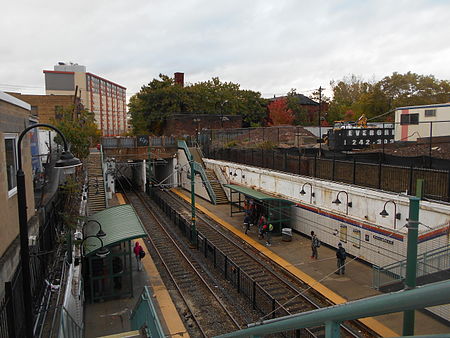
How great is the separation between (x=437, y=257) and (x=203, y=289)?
29.6ft

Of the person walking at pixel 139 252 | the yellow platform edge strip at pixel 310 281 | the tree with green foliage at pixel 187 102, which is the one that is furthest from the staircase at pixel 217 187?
the tree with green foliage at pixel 187 102

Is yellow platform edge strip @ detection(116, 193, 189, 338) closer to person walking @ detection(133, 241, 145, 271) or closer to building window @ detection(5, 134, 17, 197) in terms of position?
person walking @ detection(133, 241, 145, 271)

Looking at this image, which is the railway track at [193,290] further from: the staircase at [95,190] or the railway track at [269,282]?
the staircase at [95,190]

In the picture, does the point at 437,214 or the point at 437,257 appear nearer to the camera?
the point at 437,257

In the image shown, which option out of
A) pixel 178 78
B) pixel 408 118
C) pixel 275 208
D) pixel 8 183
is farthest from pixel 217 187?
pixel 178 78

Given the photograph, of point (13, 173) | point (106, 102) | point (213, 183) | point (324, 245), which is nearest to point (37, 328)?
point (13, 173)

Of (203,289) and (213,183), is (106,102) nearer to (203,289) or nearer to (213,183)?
(213,183)

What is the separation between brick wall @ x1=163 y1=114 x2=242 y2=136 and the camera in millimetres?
50000

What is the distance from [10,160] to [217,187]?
80.9ft

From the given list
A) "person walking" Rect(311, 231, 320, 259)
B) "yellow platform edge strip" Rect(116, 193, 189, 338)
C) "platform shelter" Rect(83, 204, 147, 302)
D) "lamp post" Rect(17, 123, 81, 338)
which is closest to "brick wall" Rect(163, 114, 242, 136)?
"yellow platform edge strip" Rect(116, 193, 189, 338)

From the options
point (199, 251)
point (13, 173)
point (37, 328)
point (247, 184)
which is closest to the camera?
point (37, 328)

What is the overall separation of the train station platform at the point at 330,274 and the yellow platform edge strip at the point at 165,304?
17.0 ft

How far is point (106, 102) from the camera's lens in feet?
Answer: 380

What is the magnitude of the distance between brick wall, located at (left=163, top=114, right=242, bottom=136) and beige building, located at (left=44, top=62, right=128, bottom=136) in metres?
19.5
